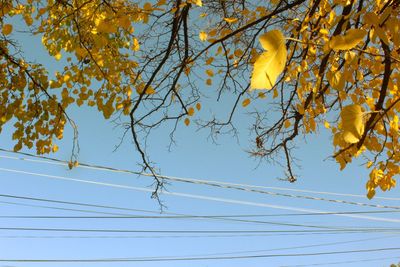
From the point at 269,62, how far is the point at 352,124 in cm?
28

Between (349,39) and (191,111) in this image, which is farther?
(191,111)

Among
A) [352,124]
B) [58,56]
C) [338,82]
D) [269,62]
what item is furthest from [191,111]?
[269,62]

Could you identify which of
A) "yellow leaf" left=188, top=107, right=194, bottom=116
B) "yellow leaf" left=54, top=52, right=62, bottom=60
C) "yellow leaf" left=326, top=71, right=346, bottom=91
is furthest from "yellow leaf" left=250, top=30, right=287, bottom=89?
"yellow leaf" left=54, top=52, right=62, bottom=60

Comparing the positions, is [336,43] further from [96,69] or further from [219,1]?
[96,69]

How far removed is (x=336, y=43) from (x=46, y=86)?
3.55m

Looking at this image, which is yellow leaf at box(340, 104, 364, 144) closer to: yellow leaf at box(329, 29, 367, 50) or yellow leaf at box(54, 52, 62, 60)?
yellow leaf at box(329, 29, 367, 50)

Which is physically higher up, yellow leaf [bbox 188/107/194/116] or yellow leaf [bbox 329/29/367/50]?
yellow leaf [bbox 188/107/194/116]

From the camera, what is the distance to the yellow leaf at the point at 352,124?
0.88 m

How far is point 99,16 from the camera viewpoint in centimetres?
352

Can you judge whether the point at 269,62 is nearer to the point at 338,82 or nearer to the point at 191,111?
the point at 338,82

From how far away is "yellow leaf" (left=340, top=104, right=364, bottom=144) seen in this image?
0.88m

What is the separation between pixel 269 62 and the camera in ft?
2.28

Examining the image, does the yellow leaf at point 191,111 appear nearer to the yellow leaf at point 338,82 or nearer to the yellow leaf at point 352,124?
the yellow leaf at point 338,82

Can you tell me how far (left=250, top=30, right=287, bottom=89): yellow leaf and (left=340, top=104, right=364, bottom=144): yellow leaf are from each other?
0.83 feet
